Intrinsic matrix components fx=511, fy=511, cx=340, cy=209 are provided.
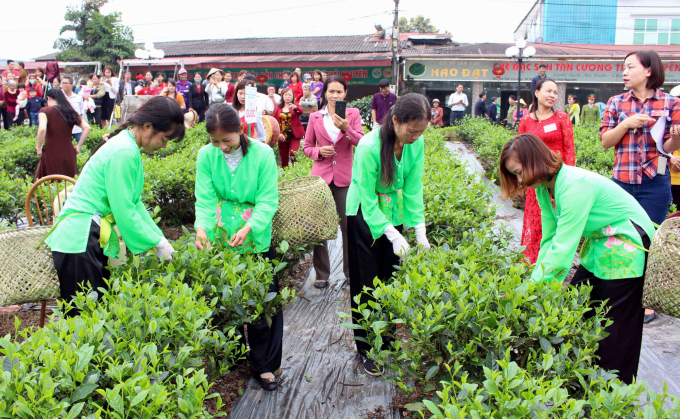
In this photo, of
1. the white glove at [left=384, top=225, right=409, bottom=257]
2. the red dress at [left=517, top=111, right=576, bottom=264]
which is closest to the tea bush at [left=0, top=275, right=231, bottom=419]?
the white glove at [left=384, top=225, right=409, bottom=257]

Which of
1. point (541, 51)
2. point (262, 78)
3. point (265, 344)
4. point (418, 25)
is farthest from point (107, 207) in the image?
point (418, 25)

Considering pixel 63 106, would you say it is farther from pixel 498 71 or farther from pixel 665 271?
pixel 498 71

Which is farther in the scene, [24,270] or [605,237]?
[24,270]

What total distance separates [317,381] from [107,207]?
1538 mm

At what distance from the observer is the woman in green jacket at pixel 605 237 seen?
2293 millimetres

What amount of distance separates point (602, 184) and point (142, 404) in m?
2.10

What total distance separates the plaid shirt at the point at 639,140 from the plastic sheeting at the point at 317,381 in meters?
2.32

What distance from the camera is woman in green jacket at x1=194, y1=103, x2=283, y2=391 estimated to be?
288 centimetres

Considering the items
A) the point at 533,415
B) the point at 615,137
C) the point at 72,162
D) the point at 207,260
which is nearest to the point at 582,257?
the point at 533,415

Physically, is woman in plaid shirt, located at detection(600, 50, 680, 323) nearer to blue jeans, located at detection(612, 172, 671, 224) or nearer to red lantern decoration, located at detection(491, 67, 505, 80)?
blue jeans, located at detection(612, 172, 671, 224)

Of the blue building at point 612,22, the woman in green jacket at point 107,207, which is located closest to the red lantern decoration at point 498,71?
the blue building at point 612,22

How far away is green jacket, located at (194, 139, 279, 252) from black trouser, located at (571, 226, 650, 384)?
1715mm

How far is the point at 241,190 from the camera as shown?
2.98 meters

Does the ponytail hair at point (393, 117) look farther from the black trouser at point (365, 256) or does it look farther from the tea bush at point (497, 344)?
the tea bush at point (497, 344)
